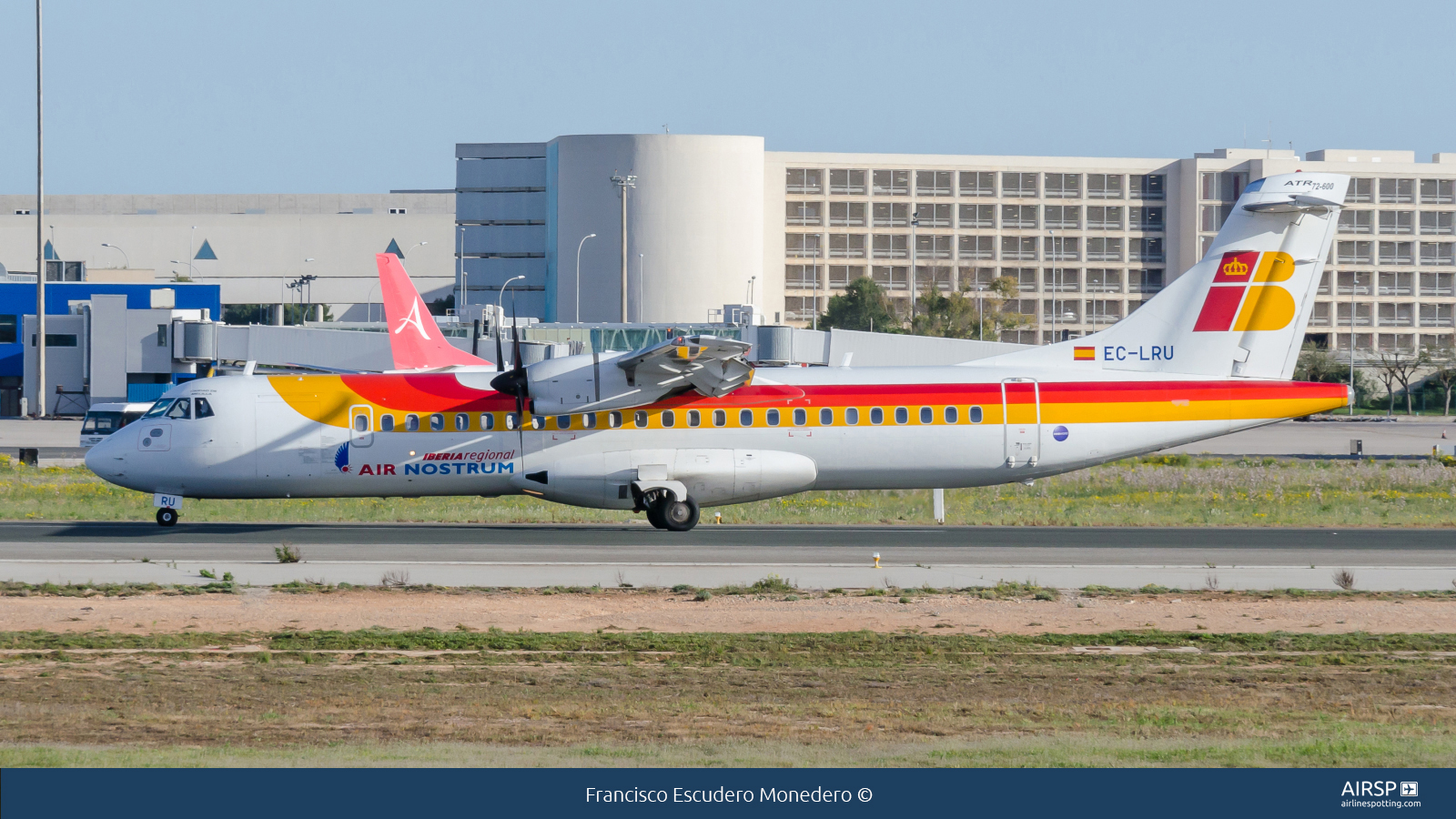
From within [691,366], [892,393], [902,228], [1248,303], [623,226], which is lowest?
[892,393]

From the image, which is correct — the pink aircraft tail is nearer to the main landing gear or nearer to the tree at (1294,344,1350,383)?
the main landing gear

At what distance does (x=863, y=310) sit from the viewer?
362 ft

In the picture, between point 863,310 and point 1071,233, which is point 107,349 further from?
point 1071,233

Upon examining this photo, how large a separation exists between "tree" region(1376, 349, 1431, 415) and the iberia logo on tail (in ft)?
281

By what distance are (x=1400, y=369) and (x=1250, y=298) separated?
9621 cm

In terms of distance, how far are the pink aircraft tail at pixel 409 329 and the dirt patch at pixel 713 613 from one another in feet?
60.7

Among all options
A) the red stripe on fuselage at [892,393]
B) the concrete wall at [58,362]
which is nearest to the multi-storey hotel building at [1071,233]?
the concrete wall at [58,362]

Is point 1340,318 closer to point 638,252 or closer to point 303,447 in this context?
point 638,252

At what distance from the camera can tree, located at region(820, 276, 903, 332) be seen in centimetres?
10819

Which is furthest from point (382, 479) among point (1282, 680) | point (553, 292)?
point (553, 292)

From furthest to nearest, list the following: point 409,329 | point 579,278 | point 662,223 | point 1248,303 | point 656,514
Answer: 1. point 579,278
2. point 662,223
3. point 409,329
4. point 1248,303
5. point 656,514

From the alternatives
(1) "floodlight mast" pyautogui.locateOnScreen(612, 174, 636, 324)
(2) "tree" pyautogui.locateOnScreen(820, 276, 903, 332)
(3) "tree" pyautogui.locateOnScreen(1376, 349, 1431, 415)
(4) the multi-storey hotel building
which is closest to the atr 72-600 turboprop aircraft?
(1) "floodlight mast" pyautogui.locateOnScreen(612, 174, 636, 324)

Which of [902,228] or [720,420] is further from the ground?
[902,228]

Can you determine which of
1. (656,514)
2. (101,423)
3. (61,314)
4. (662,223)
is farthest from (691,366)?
(662,223)
